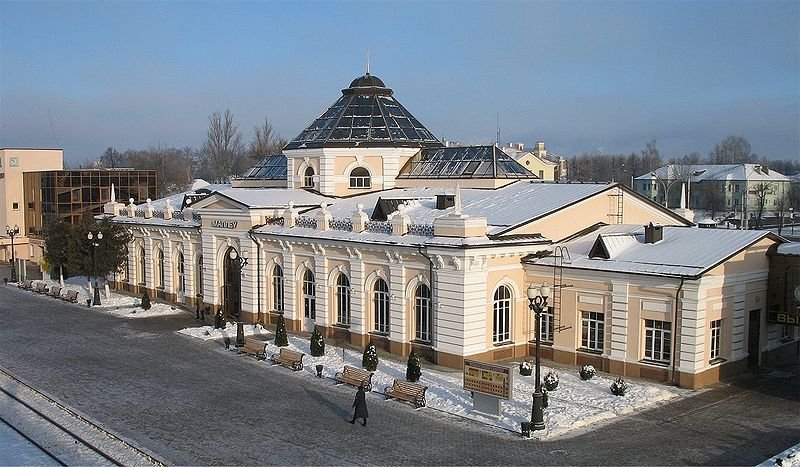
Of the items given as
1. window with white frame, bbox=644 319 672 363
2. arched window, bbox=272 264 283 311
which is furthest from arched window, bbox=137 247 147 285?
window with white frame, bbox=644 319 672 363

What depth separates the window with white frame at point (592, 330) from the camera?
26750 millimetres

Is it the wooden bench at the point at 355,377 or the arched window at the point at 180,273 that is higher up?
the arched window at the point at 180,273

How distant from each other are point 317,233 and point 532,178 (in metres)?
10.8

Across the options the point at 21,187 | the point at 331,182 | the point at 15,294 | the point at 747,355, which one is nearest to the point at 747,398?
the point at 747,355

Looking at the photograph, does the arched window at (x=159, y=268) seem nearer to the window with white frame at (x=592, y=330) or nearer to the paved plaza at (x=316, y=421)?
the paved plaza at (x=316, y=421)

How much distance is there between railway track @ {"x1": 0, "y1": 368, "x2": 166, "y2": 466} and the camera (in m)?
18.4

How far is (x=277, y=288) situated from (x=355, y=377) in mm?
11796

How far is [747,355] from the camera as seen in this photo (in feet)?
85.7

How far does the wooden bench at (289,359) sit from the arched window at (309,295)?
17.9ft

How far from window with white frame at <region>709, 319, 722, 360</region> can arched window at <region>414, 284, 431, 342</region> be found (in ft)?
30.7

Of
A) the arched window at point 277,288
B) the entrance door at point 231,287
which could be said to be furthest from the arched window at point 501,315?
the entrance door at point 231,287

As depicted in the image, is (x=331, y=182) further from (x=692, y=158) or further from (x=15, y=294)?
(x=692, y=158)

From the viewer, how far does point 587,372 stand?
25.1 m

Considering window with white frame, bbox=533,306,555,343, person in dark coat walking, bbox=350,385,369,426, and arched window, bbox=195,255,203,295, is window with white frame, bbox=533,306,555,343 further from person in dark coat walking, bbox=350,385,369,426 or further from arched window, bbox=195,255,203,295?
arched window, bbox=195,255,203,295
